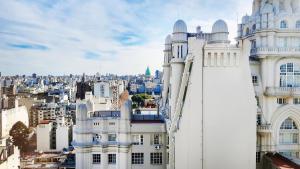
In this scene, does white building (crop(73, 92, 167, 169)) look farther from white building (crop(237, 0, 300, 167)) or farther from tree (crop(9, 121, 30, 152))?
tree (crop(9, 121, 30, 152))

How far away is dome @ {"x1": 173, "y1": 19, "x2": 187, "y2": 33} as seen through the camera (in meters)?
38.5

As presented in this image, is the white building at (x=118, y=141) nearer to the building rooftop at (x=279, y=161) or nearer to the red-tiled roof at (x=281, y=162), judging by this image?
the building rooftop at (x=279, y=161)

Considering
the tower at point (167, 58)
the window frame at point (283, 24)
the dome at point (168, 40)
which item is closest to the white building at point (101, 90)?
the tower at point (167, 58)

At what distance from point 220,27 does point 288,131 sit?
1351cm

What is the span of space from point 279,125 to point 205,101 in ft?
33.0

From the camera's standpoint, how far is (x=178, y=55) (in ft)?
126

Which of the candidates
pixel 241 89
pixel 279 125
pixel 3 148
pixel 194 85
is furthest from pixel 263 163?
pixel 3 148

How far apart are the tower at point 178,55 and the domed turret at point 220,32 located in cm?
344

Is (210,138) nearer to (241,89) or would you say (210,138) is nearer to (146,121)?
(241,89)

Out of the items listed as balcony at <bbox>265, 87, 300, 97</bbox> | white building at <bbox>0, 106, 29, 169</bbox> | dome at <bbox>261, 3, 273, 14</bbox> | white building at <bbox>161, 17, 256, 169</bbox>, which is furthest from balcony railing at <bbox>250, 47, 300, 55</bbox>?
white building at <bbox>0, 106, 29, 169</bbox>

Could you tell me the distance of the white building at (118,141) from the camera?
41.7 metres

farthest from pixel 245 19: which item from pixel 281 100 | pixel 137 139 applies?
pixel 137 139

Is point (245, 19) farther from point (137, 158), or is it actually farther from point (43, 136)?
point (43, 136)

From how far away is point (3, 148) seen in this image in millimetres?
46125
